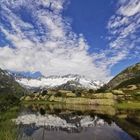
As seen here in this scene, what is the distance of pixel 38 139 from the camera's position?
69688mm

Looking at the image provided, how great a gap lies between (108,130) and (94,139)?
69.5ft

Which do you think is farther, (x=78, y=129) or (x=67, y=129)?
(x=78, y=129)

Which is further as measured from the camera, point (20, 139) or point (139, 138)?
point (139, 138)

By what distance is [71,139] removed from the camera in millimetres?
73375

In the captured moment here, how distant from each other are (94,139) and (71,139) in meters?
5.56

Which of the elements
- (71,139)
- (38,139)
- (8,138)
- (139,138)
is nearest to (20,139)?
(8,138)

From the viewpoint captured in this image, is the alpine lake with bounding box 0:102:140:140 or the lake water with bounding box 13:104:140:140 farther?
the lake water with bounding box 13:104:140:140

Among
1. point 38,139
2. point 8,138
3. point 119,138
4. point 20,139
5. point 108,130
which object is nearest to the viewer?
point 8,138

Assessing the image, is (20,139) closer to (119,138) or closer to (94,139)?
(94,139)

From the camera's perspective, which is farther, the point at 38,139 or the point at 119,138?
the point at 119,138

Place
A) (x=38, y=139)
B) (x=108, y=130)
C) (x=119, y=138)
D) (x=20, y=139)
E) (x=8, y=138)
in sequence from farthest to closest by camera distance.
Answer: (x=108, y=130) → (x=119, y=138) → (x=38, y=139) → (x=20, y=139) → (x=8, y=138)

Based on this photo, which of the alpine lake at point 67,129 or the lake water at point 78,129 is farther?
the lake water at point 78,129

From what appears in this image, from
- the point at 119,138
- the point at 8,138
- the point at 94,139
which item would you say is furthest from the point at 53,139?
the point at 8,138

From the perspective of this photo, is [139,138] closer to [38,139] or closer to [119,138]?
[119,138]
